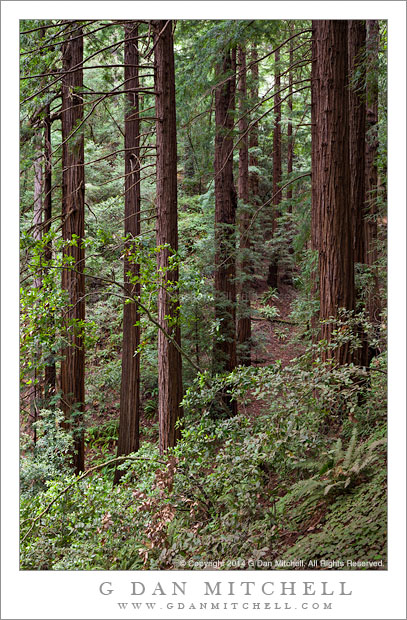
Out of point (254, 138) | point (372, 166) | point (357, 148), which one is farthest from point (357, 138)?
point (254, 138)

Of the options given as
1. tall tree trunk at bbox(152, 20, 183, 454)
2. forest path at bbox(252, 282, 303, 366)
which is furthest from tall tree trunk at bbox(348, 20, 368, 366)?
forest path at bbox(252, 282, 303, 366)

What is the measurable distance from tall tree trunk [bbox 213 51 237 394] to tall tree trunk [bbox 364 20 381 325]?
9.13 ft

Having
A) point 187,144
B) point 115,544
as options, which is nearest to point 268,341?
point 187,144

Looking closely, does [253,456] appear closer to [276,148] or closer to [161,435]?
[161,435]

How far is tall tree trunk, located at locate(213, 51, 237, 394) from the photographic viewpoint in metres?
9.22

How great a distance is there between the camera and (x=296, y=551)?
9.91 ft

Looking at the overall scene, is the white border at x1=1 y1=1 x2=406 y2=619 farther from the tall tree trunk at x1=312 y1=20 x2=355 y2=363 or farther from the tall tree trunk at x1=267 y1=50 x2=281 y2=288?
the tall tree trunk at x1=267 y1=50 x2=281 y2=288

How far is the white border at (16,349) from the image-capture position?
2850 millimetres

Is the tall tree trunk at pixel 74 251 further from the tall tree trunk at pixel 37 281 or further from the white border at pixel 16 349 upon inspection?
the white border at pixel 16 349

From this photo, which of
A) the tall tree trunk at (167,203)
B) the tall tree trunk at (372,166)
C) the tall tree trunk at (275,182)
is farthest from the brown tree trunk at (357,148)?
the tall tree trunk at (275,182)

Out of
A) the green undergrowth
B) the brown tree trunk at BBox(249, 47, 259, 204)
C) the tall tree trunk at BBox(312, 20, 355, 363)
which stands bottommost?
the green undergrowth

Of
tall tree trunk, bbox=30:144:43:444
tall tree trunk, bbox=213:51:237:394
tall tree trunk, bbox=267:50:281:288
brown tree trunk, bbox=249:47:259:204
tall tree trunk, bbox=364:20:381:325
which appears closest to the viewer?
tall tree trunk, bbox=30:144:43:444
